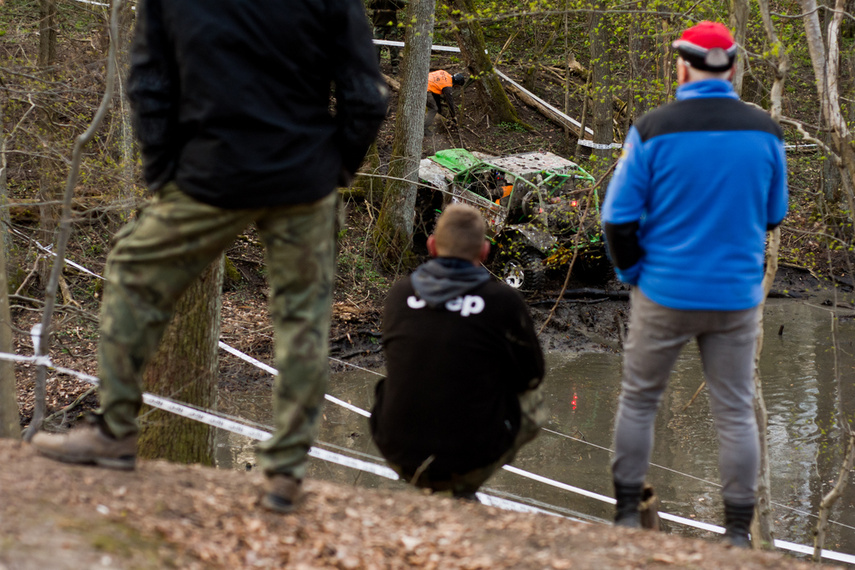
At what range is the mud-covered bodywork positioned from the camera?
12.8 metres

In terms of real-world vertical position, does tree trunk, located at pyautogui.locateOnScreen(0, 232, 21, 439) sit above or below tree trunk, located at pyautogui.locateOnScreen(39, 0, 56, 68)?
below

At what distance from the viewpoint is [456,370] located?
335 centimetres

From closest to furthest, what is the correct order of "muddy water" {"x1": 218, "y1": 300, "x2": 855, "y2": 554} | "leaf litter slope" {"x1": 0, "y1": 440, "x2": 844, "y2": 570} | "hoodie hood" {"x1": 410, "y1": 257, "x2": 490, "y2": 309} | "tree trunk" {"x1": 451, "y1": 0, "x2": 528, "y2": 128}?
"leaf litter slope" {"x1": 0, "y1": 440, "x2": 844, "y2": 570}, "hoodie hood" {"x1": 410, "y1": 257, "x2": 490, "y2": 309}, "muddy water" {"x1": 218, "y1": 300, "x2": 855, "y2": 554}, "tree trunk" {"x1": 451, "y1": 0, "x2": 528, "y2": 128}

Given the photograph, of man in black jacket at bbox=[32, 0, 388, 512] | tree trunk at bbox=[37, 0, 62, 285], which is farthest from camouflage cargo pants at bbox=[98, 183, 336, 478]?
tree trunk at bbox=[37, 0, 62, 285]

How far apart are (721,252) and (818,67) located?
3061 mm

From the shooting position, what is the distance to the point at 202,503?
2744 millimetres

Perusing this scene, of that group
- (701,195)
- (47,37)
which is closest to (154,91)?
(701,195)

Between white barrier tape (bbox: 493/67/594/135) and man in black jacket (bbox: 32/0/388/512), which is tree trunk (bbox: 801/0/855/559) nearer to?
man in black jacket (bbox: 32/0/388/512)

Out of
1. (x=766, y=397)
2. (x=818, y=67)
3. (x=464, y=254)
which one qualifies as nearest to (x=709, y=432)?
(x=766, y=397)

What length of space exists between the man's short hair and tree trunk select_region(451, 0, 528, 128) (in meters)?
14.5

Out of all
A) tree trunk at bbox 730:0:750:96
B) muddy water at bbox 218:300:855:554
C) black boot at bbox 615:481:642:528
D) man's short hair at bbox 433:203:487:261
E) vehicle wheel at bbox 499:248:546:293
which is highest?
tree trunk at bbox 730:0:750:96

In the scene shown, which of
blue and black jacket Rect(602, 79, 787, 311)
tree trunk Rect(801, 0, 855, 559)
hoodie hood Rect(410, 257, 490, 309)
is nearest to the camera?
blue and black jacket Rect(602, 79, 787, 311)

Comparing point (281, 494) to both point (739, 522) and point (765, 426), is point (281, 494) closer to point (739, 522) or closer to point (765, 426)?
point (739, 522)

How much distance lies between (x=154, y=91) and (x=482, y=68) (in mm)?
17230
